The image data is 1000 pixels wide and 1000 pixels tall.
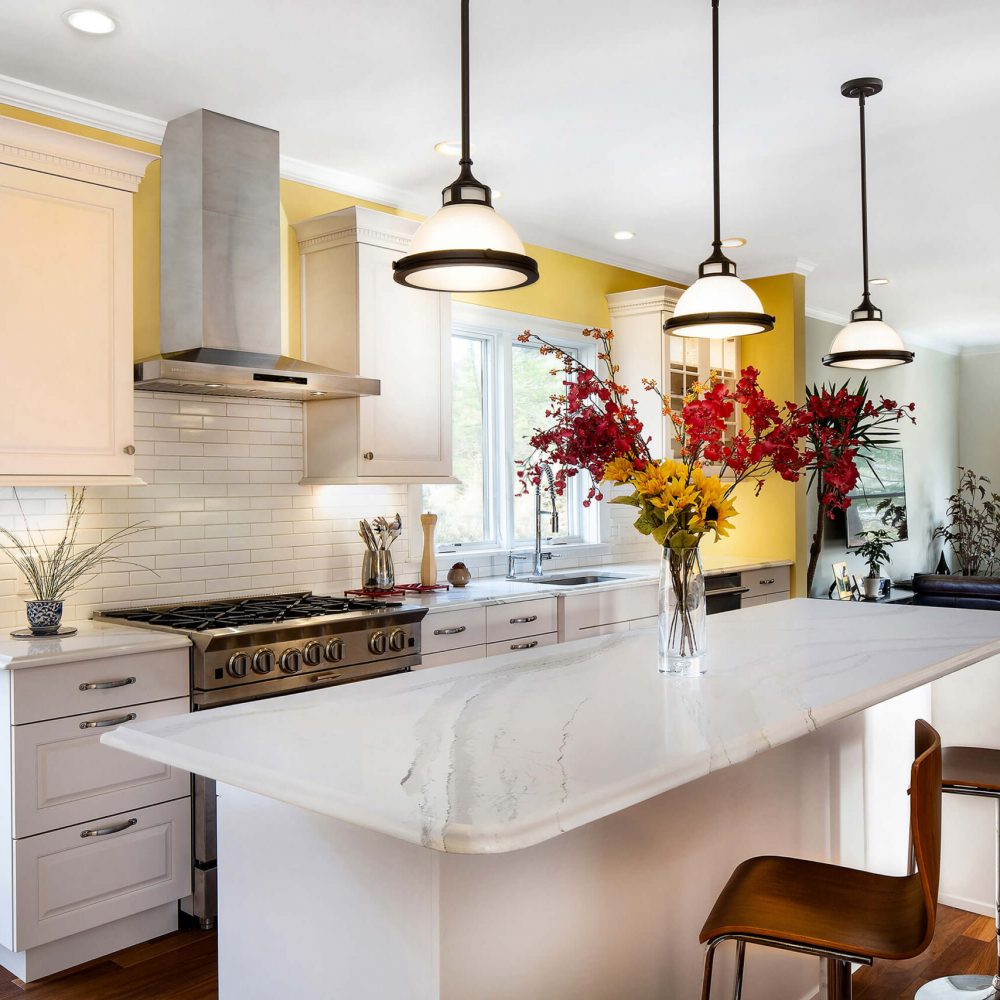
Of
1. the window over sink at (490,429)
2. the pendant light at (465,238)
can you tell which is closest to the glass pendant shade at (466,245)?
the pendant light at (465,238)

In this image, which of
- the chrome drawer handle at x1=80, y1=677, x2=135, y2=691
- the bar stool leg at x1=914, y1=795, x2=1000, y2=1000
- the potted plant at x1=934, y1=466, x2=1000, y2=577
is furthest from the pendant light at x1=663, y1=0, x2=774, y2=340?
the potted plant at x1=934, y1=466, x2=1000, y2=577

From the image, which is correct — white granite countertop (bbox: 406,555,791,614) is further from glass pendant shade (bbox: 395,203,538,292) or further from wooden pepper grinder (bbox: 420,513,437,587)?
glass pendant shade (bbox: 395,203,538,292)

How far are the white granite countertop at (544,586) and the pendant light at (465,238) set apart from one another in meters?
2.01

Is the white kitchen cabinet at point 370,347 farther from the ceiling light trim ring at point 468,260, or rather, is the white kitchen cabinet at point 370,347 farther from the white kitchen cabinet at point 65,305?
the ceiling light trim ring at point 468,260

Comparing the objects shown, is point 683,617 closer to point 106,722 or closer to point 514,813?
point 514,813

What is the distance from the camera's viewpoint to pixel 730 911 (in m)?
1.79

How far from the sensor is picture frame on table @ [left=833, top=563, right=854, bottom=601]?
25.7 feet

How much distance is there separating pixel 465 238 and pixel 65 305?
172 centimetres

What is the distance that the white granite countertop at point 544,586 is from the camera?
166 inches

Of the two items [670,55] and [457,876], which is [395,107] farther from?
[457,876]

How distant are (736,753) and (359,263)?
312 centimetres

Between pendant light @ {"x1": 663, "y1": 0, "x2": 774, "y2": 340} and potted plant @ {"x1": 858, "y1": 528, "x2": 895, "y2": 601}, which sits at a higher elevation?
pendant light @ {"x1": 663, "y1": 0, "x2": 774, "y2": 340}

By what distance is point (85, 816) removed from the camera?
300cm

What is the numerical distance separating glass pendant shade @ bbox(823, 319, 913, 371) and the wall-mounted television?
5.07 m
